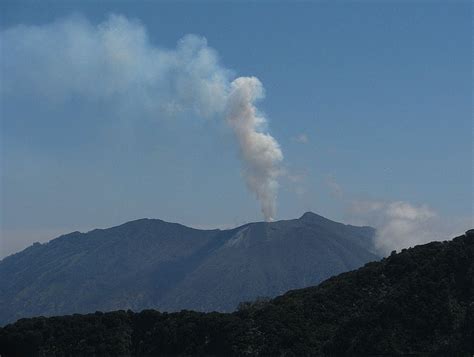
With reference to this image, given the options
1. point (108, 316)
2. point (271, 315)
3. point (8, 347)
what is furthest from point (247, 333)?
point (8, 347)

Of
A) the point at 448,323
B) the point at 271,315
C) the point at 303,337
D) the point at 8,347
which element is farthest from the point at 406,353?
the point at 8,347

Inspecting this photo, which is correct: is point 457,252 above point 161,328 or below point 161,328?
above

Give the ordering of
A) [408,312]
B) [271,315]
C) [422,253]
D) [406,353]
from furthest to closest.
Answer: [422,253] → [271,315] → [408,312] → [406,353]

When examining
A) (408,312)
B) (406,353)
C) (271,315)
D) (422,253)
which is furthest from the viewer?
(422,253)

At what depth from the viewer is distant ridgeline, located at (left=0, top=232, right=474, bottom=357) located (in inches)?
2697

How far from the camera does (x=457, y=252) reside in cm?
8088

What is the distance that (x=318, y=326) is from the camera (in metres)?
75.9

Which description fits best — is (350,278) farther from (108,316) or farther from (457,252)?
(108,316)

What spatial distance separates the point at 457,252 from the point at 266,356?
84.6 ft

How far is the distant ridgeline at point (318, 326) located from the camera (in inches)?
2697

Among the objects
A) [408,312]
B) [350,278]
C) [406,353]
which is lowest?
[406,353]

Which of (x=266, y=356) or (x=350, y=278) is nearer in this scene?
(x=266, y=356)

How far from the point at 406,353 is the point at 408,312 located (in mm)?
6399

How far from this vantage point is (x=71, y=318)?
7944 cm
